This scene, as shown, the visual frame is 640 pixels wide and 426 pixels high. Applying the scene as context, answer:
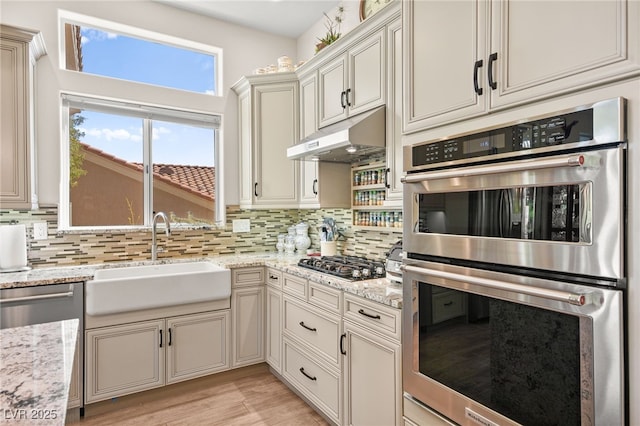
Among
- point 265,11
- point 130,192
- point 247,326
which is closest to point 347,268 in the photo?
point 247,326

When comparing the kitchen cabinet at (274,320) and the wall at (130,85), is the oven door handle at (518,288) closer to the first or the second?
the kitchen cabinet at (274,320)

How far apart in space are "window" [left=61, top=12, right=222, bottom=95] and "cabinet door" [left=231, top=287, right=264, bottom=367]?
1.93 metres

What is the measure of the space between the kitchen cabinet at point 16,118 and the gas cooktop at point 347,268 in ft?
6.25

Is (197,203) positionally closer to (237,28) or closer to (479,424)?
(237,28)

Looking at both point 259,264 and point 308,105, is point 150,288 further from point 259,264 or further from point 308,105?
point 308,105

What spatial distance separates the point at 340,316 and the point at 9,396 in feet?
5.16

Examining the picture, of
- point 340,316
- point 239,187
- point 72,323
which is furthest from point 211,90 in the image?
point 72,323

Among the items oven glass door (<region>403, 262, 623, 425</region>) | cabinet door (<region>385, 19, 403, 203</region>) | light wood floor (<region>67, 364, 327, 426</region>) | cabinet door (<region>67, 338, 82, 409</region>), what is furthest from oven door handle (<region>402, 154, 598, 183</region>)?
cabinet door (<region>67, 338, 82, 409</region>)

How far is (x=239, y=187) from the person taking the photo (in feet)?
11.4

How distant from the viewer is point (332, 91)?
8.89 feet

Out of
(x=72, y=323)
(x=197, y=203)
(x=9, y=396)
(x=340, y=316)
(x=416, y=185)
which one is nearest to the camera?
(x=9, y=396)

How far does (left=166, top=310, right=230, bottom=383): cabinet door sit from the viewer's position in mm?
2629

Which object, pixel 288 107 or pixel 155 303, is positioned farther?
pixel 288 107

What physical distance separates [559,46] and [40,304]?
113 inches
